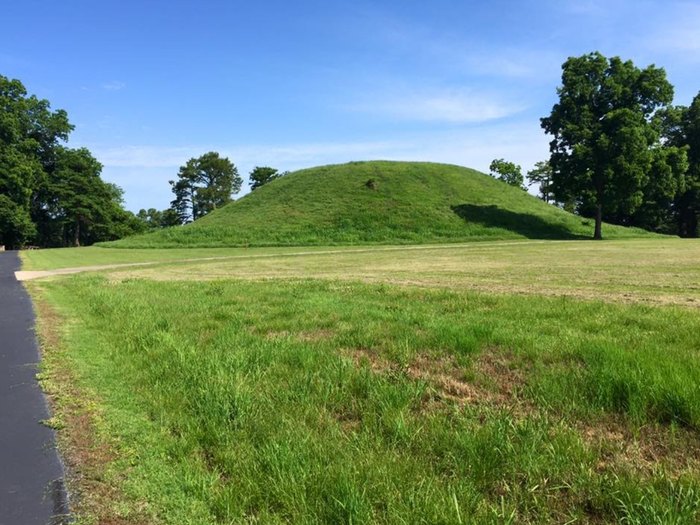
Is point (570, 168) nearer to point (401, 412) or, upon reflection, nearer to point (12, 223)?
point (401, 412)

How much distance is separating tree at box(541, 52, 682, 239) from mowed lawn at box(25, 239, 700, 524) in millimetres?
41003

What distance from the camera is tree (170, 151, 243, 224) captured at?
11050cm

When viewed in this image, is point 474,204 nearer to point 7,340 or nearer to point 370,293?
point 370,293

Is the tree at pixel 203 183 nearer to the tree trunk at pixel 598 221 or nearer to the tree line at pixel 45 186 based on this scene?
the tree line at pixel 45 186

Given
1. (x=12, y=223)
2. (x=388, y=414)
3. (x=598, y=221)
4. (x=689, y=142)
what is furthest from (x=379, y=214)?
(x=388, y=414)

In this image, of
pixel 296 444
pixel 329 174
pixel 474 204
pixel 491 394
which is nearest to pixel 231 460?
pixel 296 444

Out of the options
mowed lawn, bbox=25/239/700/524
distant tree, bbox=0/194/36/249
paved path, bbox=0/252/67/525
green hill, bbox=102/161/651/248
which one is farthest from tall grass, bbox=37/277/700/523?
distant tree, bbox=0/194/36/249

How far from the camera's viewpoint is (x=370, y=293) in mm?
11977

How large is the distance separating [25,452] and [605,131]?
170 ft

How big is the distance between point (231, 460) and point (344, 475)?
101 cm

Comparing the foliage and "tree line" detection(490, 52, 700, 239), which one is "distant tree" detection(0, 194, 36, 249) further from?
"tree line" detection(490, 52, 700, 239)

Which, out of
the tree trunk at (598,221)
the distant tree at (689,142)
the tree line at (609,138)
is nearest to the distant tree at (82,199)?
the tree line at (609,138)

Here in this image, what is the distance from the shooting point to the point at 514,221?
2062 inches

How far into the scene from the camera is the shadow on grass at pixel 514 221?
49.8m
